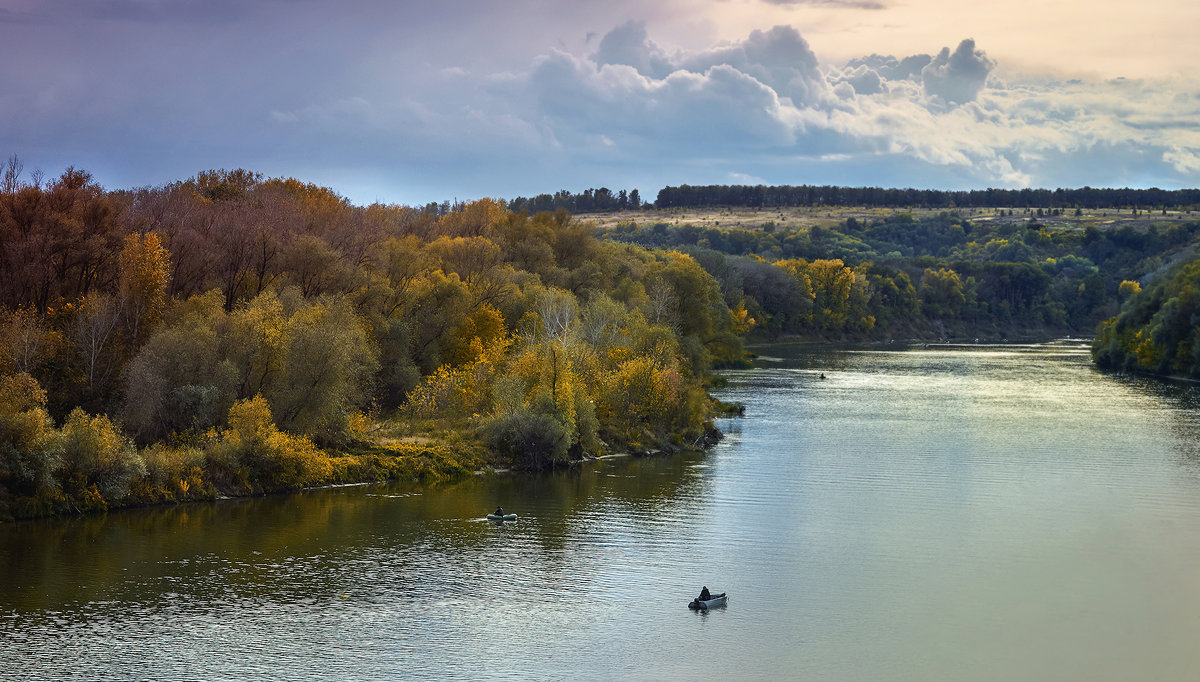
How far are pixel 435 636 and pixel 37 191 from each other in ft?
119

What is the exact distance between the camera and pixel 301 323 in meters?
53.2

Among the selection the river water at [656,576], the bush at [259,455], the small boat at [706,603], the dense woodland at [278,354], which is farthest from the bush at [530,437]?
the small boat at [706,603]

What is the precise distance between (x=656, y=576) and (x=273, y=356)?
24.7m

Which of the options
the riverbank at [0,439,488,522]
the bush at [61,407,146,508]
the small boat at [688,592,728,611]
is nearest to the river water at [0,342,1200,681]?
the small boat at [688,592,728,611]

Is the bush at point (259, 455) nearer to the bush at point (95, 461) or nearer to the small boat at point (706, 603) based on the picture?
the bush at point (95, 461)

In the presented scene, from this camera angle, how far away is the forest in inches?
1827

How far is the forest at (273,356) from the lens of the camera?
46406 mm

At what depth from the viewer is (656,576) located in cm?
3756

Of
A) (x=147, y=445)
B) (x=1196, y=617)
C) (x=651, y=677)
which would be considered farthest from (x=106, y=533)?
(x=1196, y=617)

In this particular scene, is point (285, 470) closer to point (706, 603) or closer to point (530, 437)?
point (530, 437)

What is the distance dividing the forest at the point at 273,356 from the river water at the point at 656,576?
2257 millimetres

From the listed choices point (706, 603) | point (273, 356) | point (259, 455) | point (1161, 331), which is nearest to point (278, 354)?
point (273, 356)

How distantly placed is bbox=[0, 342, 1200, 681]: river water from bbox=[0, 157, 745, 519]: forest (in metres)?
2.26

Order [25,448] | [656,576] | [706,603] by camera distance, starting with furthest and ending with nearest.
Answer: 1. [25,448]
2. [656,576]
3. [706,603]
